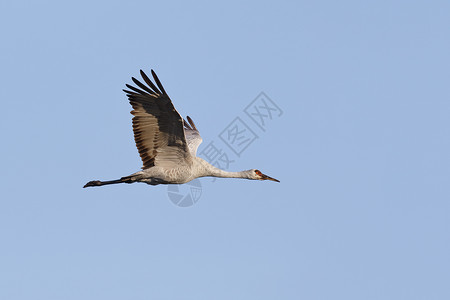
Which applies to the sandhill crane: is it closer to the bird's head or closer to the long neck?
the long neck

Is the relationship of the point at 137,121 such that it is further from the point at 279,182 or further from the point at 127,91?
the point at 279,182

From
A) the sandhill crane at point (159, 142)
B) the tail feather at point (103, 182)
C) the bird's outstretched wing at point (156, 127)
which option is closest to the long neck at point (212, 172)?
the sandhill crane at point (159, 142)

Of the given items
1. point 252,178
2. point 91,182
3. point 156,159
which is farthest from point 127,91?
point 252,178

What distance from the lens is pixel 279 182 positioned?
18562 millimetres

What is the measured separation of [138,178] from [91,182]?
4.80ft

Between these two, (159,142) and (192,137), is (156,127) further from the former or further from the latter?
(192,137)

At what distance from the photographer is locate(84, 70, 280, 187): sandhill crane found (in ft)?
49.7

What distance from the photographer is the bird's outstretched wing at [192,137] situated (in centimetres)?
1797

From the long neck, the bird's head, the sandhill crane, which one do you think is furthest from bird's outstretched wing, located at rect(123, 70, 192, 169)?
the bird's head

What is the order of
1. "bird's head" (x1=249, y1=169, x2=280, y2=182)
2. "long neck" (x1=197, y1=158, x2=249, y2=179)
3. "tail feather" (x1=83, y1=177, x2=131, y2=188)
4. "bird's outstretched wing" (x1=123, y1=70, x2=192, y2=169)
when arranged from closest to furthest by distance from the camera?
"bird's outstretched wing" (x1=123, y1=70, x2=192, y2=169)
"tail feather" (x1=83, y1=177, x2=131, y2=188)
"long neck" (x1=197, y1=158, x2=249, y2=179)
"bird's head" (x1=249, y1=169, x2=280, y2=182)

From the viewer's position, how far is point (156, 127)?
1564cm

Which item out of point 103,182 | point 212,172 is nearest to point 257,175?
point 212,172

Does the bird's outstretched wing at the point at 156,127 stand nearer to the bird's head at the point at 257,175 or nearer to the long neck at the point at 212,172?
the long neck at the point at 212,172

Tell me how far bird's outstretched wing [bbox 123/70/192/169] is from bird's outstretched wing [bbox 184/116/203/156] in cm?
171
